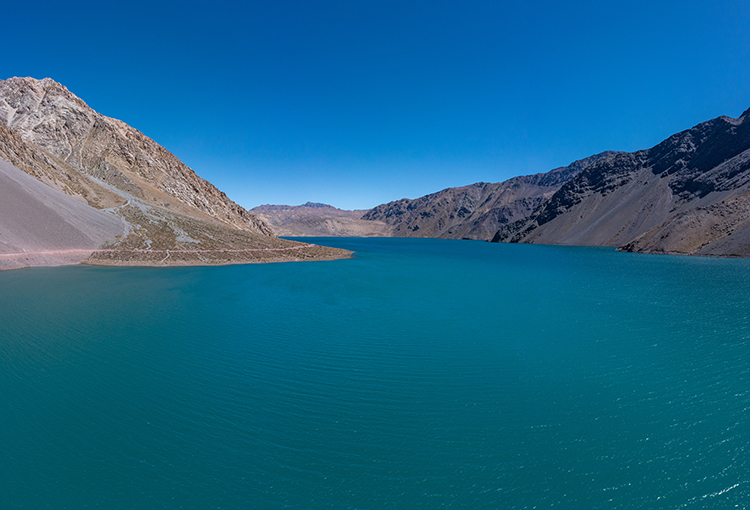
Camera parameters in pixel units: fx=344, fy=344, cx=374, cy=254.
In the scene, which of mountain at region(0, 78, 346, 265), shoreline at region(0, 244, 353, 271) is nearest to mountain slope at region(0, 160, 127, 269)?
shoreline at region(0, 244, 353, 271)

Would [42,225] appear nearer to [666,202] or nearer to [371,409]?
[371,409]

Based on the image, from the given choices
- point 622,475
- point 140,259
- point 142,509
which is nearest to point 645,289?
point 622,475

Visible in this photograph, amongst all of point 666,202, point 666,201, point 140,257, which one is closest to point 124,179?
point 140,257

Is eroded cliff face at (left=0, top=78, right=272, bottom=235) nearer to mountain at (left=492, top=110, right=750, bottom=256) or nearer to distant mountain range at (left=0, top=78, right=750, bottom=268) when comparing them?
distant mountain range at (left=0, top=78, right=750, bottom=268)

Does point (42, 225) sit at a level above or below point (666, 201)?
below

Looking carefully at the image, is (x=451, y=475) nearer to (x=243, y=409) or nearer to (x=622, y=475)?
(x=622, y=475)

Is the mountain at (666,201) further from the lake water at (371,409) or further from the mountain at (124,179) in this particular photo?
the mountain at (124,179)

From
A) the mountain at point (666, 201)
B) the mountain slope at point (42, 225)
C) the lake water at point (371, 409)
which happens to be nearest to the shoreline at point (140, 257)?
the mountain slope at point (42, 225)
